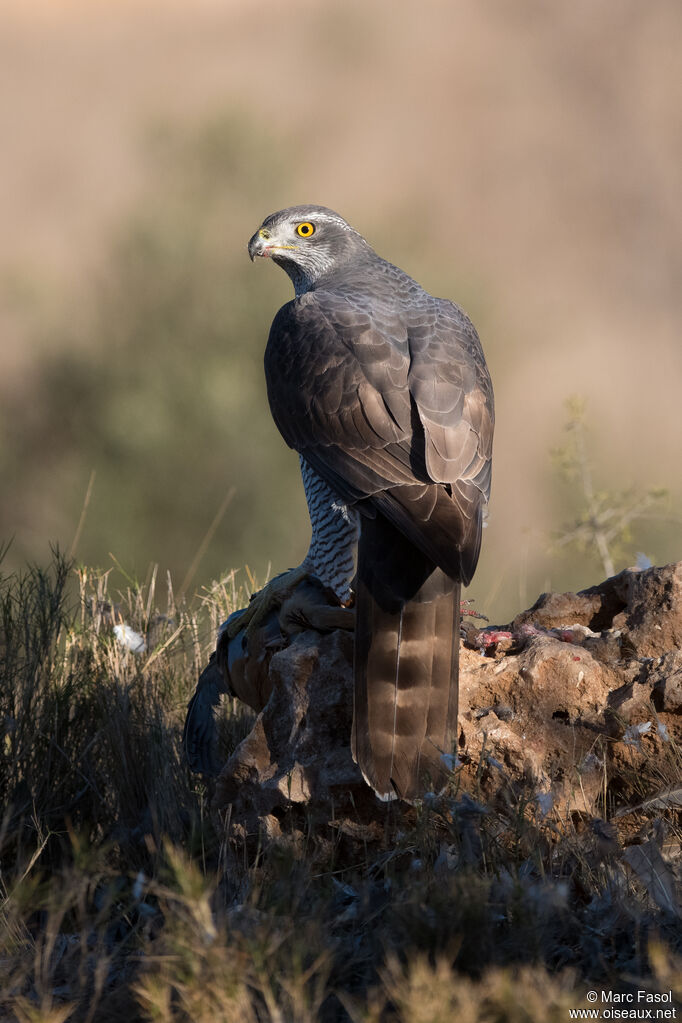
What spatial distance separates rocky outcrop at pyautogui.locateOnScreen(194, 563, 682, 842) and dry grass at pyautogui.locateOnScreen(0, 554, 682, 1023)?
10 centimetres

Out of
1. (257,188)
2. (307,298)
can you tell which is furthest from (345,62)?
(307,298)

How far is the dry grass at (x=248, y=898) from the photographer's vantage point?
1983mm

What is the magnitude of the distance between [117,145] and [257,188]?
12673mm

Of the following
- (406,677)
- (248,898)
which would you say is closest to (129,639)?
(406,677)

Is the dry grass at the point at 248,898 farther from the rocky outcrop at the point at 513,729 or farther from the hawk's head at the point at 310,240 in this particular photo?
the hawk's head at the point at 310,240

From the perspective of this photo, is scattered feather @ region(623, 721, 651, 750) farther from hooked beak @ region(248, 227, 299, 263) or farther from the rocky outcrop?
hooked beak @ region(248, 227, 299, 263)

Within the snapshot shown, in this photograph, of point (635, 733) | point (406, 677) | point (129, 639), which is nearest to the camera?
point (406, 677)

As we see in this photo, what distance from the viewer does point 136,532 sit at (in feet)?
43.1

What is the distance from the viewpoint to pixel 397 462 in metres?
3.34

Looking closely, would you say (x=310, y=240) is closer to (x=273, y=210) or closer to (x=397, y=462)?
(x=397, y=462)

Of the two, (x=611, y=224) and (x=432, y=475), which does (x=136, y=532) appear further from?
(x=611, y=224)

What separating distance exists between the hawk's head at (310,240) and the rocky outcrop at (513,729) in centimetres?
189

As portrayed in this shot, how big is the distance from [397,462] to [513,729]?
874 mm

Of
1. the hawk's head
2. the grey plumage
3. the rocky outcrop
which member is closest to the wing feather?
the grey plumage
